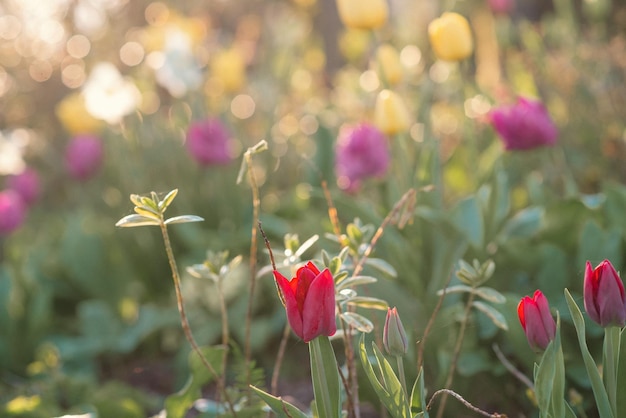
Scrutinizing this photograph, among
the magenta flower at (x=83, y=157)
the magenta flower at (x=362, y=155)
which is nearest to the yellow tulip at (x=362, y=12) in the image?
the magenta flower at (x=362, y=155)

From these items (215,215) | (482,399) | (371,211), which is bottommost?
(482,399)

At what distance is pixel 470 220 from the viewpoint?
1773mm

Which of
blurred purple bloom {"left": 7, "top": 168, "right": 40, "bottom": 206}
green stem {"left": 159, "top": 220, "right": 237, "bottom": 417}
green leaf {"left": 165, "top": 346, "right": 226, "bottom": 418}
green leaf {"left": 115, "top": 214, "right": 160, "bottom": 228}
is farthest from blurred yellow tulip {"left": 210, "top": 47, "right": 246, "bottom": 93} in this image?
green leaf {"left": 115, "top": 214, "right": 160, "bottom": 228}

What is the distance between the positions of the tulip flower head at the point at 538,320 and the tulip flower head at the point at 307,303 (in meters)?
0.23

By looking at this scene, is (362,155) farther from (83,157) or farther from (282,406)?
(83,157)

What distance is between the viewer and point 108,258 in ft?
9.27

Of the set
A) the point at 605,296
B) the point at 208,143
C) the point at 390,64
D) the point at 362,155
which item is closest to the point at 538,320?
the point at 605,296

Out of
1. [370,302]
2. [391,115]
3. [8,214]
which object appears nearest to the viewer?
[370,302]

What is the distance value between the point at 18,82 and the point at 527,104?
4.68 m

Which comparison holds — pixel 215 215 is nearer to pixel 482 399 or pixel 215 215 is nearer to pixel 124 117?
pixel 124 117

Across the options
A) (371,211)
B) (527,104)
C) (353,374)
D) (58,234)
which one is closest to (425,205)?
(371,211)

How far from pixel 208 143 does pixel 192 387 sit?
4.64 ft

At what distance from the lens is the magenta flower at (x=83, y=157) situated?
3248mm

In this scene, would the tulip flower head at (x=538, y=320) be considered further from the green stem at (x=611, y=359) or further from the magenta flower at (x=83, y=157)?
the magenta flower at (x=83, y=157)
